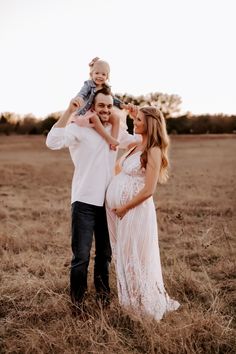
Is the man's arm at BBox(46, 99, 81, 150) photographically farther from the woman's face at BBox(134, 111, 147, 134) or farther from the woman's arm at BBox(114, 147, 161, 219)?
the woman's arm at BBox(114, 147, 161, 219)

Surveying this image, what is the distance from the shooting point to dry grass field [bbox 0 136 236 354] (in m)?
3.74

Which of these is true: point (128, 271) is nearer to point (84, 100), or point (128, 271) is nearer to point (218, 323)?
point (218, 323)

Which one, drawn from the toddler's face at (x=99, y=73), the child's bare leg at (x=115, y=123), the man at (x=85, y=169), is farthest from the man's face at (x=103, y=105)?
the toddler's face at (x=99, y=73)

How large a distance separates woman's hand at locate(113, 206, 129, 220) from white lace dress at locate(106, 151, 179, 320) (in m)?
0.04

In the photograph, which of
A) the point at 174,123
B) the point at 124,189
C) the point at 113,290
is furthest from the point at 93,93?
the point at 174,123

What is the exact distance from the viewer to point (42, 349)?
365cm

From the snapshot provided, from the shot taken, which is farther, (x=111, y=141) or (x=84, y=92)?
(x=84, y=92)

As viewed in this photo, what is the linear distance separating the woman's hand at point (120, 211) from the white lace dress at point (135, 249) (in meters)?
0.04

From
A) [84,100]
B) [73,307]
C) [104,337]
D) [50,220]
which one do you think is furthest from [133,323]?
[50,220]

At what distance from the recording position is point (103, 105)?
4.12 m

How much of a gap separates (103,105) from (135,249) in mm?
1378

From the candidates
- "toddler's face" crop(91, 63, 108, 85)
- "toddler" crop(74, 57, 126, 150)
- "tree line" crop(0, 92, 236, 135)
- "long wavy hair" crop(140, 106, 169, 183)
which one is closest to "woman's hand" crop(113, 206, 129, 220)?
"long wavy hair" crop(140, 106, 169, 183)

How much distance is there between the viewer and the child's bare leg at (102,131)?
13.4ft

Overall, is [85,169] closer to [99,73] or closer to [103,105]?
[103,105]
